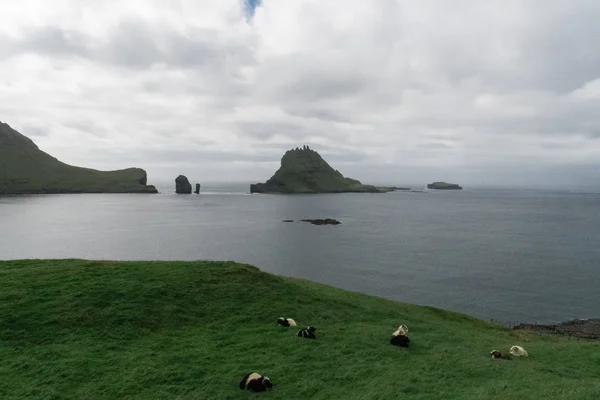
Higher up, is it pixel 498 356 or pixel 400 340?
pixel 400 340

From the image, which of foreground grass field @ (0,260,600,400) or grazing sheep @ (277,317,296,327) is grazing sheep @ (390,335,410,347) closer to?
foreground grass field @ (0,260,600,400)

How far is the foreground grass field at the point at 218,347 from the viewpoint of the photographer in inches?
666

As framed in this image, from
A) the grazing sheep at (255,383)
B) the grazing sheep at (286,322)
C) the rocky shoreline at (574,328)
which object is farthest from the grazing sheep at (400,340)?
the rocky shoreline at (574,328)

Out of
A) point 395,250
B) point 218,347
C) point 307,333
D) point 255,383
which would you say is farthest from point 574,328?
point 395,250

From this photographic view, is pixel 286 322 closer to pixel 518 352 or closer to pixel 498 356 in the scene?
pixel 498 356

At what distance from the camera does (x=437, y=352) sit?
22.4m

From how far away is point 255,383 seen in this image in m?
16.9

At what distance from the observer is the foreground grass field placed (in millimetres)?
16906

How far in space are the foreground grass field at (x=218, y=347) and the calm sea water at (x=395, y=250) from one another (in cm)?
3296

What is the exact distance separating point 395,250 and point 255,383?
286 feet

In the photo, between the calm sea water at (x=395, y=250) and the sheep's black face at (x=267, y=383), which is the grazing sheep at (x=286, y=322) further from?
the calm sea water at (x=395, y=250)

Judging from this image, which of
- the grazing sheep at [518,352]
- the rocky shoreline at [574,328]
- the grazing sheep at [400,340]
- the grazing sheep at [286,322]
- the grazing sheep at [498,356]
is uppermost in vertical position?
the grazing sheep at [286,322]

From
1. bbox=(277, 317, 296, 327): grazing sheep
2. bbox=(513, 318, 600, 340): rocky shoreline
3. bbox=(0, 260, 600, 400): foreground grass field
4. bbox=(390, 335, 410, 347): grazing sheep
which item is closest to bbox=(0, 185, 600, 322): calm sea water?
bbox=(513, 318, 600, 340): rocky shoreline

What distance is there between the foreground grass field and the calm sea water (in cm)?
3296
